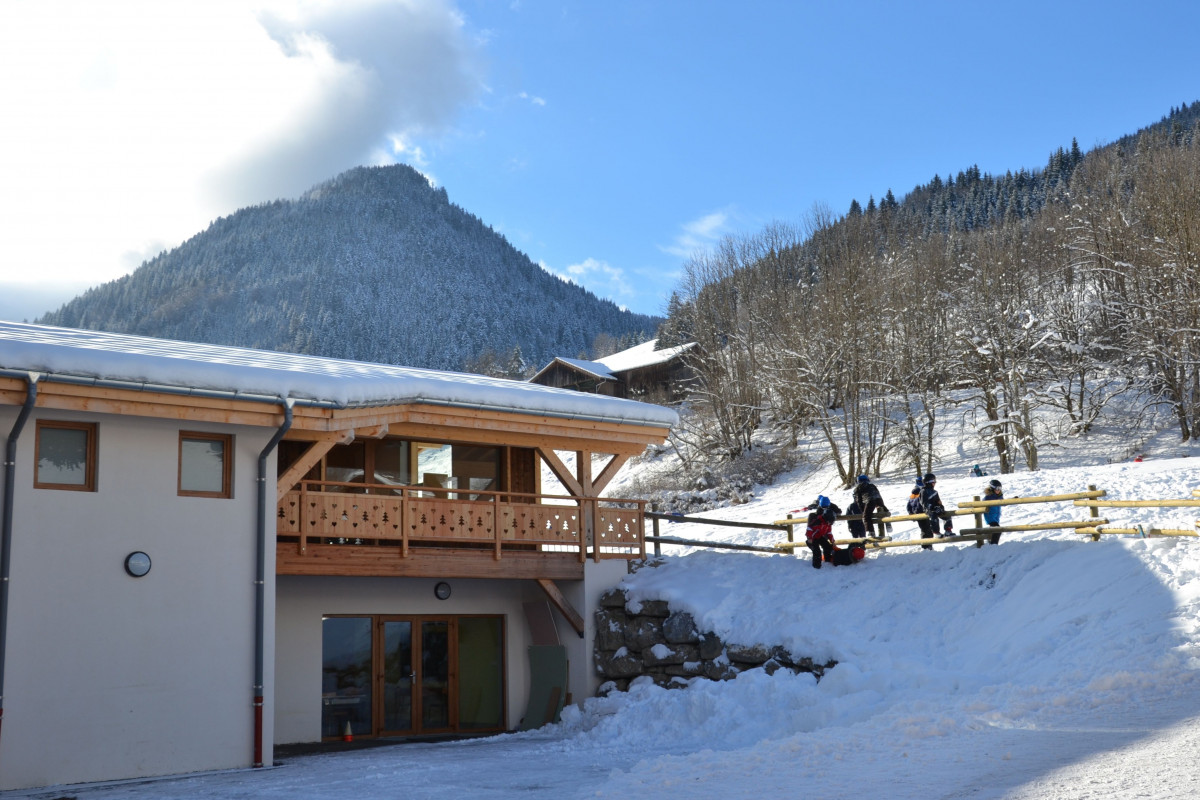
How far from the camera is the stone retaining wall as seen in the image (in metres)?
14.7

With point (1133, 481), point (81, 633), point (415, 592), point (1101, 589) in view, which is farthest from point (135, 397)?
point (1133, 481)

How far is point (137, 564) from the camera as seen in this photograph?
450 inches

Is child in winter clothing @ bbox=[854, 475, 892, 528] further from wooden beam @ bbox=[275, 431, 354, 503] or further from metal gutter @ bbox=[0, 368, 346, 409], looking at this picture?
metal gutter @ bbox=[0, 368, 346, 409]

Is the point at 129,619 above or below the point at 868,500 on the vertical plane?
below

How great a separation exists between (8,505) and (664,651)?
9.34 metres

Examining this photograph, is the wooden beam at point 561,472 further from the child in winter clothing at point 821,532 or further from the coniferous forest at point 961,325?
the coniferous forest at point 961,325

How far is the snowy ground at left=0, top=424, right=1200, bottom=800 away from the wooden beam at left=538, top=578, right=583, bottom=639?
1094mm

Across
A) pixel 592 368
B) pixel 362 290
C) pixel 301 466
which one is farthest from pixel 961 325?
pixel 362 290

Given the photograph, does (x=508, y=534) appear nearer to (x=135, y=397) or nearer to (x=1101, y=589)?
(x=135, y=397)

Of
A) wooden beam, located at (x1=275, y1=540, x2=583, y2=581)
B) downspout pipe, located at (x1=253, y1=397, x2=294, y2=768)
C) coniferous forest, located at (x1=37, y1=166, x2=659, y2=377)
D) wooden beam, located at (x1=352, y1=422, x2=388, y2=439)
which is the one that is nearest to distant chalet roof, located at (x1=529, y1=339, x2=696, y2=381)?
wooden beam, located at (x1=275, y1=540, x2=583, y2=581)

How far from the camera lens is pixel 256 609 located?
12.3 m

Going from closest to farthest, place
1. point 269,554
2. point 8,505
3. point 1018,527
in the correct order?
point 8,505, point 269,554, point 1018,527

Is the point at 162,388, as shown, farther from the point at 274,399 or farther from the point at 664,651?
the point at 664,651

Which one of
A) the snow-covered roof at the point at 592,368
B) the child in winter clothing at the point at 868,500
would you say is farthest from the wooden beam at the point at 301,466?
the snow-covered roof at the point at 592,368
